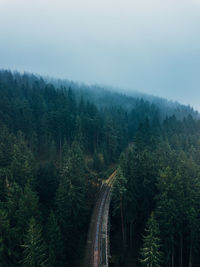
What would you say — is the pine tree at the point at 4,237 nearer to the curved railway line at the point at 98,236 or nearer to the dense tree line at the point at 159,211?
the curved railway line at the point at 98,236

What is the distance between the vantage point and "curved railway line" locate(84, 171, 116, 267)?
870 inches

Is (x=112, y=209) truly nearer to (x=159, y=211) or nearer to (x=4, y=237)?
(x=159, y=211)

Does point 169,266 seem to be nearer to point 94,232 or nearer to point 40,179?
point 94,232

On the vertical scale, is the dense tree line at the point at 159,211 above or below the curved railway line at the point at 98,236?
above

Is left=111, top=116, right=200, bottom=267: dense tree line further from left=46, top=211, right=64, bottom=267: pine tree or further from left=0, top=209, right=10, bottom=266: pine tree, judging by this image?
left=0, top=209, right=10, bottom=266: pine tree

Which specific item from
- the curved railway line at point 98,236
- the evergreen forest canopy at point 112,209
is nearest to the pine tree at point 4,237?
the evergreen forest canopy at point 112,209

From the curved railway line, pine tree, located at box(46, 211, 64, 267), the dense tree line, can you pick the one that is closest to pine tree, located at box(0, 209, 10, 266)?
pine tree, located at box(46, 211, 64, 267)

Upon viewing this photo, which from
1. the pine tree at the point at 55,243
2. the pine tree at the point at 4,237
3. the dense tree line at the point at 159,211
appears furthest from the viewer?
the dense tree line at the point at 159,211

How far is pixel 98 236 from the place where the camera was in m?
26.2

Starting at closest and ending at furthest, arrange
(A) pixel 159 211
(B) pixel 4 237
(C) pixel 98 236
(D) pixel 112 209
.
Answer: (B) pixel 4 237, (A) pixel 159 211, (C) pixel 98 236, (D) pixel 112 209

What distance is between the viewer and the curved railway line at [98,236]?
2210 cm

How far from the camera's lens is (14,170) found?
2959 cm

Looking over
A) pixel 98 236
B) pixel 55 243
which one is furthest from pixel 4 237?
pixel 98 236

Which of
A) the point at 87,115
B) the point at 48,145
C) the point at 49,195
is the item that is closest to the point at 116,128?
the point at 87,115
